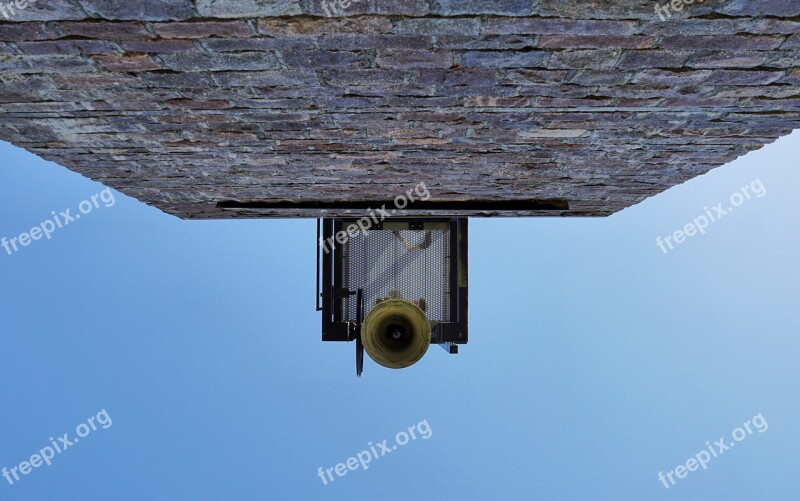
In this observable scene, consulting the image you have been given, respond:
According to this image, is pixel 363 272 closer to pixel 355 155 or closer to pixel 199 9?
pixel 355 155

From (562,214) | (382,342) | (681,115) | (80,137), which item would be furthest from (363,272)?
(681,115)

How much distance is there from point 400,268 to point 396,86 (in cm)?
337

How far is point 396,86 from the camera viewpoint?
209 centimetres

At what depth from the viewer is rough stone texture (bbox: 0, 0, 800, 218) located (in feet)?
5.37

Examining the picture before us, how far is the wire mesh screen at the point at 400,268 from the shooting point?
5320 mm

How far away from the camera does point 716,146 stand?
282 cm
